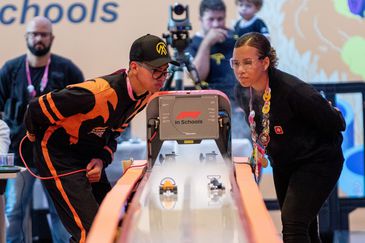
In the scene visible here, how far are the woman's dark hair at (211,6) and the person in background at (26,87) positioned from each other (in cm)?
107

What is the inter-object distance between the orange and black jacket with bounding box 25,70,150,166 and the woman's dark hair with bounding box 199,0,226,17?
8.49ft

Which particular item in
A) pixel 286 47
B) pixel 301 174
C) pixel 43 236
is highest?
pixel 286 47

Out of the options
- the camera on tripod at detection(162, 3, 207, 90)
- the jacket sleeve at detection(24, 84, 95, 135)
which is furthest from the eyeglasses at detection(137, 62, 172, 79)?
the camera on tripod at detection(162, 3, 207, 90)

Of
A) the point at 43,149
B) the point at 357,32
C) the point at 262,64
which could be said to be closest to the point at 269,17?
the point at 357,32

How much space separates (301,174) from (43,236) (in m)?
3.10

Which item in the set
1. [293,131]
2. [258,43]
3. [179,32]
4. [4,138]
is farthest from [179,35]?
[293,131]

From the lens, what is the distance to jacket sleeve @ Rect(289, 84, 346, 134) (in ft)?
11.0

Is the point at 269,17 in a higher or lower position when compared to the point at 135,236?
higher

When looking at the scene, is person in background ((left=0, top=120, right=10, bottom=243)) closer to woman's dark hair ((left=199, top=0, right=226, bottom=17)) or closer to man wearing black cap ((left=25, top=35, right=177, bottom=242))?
man wearing black cap ((left=25, top=35, right=177, bottom=242))

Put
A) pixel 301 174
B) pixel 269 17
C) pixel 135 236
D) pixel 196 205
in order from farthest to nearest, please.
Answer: pixel 269 17 → pixel 301 174 → pixel 196 205 → pixel 135 236

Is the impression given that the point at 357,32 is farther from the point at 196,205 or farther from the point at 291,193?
the point at 196,205

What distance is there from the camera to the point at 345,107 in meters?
5.92

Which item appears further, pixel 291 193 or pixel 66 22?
pixel 66 22

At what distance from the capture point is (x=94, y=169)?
3.36m
